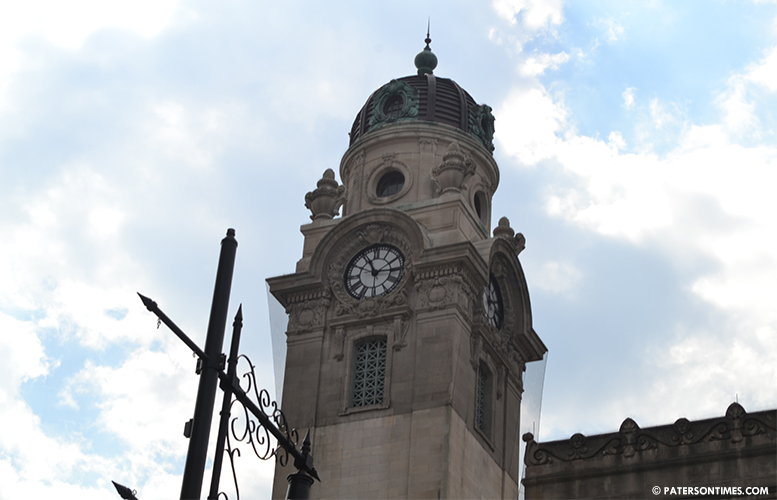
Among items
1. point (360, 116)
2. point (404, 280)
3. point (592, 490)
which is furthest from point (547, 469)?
point (360, 116)

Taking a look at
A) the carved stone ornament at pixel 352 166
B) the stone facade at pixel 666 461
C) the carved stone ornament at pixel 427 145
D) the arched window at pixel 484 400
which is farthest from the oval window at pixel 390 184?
the stone facade at pixel 666 461

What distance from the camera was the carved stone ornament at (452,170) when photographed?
5200cm

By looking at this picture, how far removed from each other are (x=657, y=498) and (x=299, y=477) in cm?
1240

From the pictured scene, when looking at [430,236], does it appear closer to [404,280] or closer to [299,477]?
[404,280]

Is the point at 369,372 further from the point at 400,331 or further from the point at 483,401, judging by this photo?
the point at 483,401

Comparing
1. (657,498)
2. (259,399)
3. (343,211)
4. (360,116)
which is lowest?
(259,399)

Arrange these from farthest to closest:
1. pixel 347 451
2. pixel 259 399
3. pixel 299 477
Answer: pixel 347 451 → pixel 259 399 → pixel 299 477

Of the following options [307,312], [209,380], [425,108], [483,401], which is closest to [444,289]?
[483,401]

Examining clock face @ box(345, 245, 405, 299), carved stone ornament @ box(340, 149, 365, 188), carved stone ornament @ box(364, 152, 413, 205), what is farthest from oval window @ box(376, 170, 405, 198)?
clock face @ box(345, 245, 405, 299)

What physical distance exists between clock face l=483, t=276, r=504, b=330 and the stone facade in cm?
2379

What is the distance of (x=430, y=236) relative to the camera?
50250mm

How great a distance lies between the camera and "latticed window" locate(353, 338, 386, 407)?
47.2 m

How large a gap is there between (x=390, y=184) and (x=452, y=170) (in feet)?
12.8

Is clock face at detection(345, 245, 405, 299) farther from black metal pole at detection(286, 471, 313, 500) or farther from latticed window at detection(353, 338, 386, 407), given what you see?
black metal pole at detection(286, 471, 313, 500)
